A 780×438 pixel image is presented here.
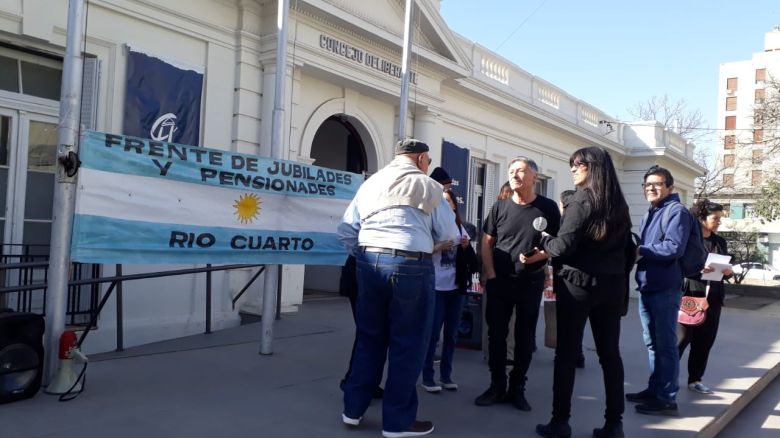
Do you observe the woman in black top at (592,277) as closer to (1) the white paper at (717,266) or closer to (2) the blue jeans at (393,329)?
(2) the blue jeans at (393,329)

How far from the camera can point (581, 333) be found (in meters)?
4.20

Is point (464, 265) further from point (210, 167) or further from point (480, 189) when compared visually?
point (480, 189)

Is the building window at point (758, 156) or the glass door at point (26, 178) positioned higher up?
the building window at point (758, 156)

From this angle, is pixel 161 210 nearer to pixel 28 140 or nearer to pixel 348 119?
pixel 28 140

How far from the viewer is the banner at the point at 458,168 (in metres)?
13.2

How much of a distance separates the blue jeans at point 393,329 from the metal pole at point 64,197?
217cm

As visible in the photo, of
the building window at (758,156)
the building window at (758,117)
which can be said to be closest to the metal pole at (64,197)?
the building window at (758,117)

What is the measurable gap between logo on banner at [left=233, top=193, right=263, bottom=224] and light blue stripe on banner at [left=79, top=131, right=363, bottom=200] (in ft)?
0.27

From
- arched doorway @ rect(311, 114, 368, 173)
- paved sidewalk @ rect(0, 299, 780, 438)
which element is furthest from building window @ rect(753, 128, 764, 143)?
paved sidewalk @ rect(0, 299, 780, 438)

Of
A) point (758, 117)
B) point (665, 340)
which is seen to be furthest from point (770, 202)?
point (665, 340)

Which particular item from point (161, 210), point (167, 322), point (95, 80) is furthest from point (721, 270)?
point (95, 80)

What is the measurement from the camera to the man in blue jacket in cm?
500

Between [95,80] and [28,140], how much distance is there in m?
0.99

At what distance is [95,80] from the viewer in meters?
7.43
